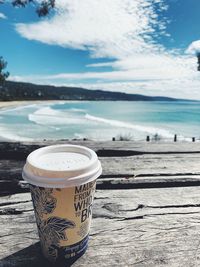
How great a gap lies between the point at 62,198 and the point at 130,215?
506 millimetres

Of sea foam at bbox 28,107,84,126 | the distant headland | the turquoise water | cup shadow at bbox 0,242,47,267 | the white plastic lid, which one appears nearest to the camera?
the white plastic lid

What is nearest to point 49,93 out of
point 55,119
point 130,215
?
point 55,119

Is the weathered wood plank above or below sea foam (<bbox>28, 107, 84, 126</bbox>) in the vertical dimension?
above

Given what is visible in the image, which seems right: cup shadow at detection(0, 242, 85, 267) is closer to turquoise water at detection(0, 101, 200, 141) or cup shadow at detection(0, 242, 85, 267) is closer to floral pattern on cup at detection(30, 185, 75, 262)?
floral pattern on cup at detection(30, 185, 75, 262)

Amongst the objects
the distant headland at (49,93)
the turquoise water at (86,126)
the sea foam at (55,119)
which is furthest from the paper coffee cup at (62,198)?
the distant headland at (49,93)

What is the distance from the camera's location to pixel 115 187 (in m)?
1.50

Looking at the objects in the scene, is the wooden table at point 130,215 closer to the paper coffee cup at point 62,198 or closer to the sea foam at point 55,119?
the paper coffee cup at point 62,198

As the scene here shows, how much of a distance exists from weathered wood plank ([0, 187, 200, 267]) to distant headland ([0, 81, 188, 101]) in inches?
3506

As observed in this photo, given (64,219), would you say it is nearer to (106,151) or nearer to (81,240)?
(81,240)

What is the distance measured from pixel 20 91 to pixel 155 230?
10933 cm

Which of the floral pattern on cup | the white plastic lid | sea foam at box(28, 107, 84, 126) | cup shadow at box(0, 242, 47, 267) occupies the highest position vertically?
the white plastic lid

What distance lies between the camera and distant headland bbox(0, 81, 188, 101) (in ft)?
326

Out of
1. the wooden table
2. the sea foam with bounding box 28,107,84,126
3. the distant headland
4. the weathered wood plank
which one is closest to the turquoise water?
the sea foam with bounding box 28,107,84,126

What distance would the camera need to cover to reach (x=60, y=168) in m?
0.81
